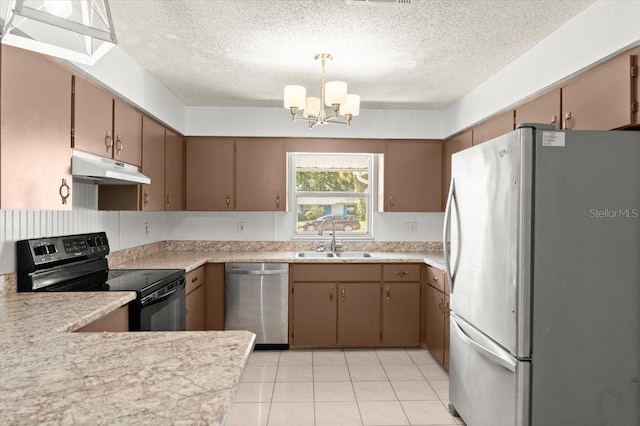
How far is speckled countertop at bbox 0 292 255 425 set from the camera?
905mm

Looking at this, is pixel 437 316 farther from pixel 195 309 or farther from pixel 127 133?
pixel 127 133

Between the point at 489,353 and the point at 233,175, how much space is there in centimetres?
294

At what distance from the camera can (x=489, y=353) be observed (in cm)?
211

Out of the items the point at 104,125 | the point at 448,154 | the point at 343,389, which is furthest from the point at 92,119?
the point at 448,154

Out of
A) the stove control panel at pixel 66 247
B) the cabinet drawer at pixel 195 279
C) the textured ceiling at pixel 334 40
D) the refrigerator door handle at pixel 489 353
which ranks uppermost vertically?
the textured ceiling at pixel 334 40

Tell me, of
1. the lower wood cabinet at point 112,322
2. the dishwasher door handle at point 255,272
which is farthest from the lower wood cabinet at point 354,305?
the lower wood cabinet at point 112,322

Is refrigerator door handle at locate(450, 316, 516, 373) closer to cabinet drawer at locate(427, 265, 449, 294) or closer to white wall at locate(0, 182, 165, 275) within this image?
cabinet drawer at locate(427, 265, 449, 294)

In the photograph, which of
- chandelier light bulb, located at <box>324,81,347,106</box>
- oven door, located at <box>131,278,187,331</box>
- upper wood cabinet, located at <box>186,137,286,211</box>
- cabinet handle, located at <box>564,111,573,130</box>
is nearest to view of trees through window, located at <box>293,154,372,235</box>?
upper wood cabinet, located at <box>186,137,286,211</box>

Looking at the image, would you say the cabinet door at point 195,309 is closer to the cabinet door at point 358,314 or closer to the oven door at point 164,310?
the oven door at point 164,310

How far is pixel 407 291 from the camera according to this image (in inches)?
156

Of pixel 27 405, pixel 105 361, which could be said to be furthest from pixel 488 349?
pixel 27 405

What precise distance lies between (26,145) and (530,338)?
2.31 metres

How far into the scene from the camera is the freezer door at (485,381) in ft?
6.31

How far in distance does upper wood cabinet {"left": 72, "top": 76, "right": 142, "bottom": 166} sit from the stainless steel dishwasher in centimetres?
139
